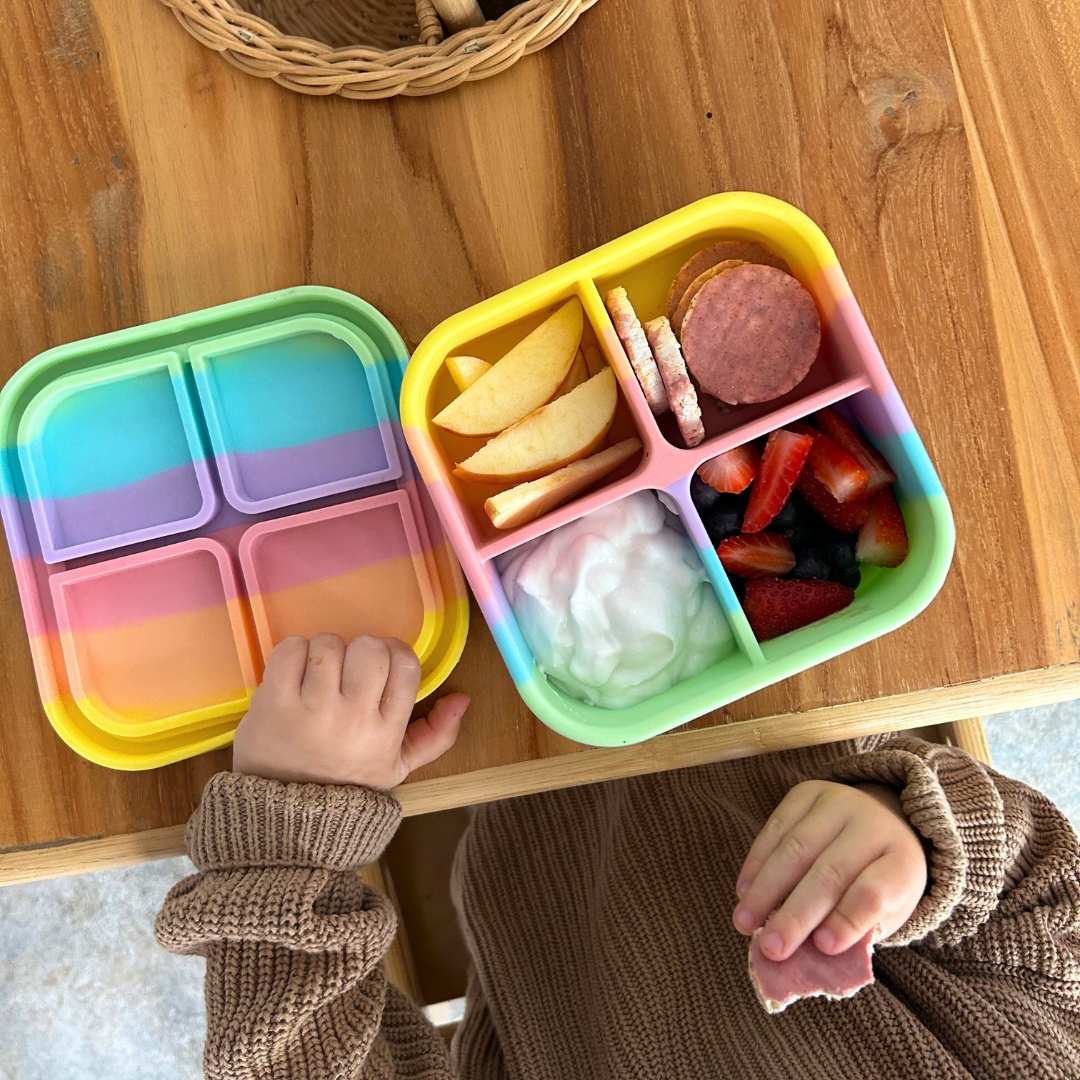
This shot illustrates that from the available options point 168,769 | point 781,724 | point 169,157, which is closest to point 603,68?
point 169,157

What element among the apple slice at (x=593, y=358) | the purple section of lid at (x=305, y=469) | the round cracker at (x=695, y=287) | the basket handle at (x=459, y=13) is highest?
the basket handle at (x=459, y=13)

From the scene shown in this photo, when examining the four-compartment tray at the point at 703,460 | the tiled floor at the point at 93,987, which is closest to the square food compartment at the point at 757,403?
the four-compartment tray at the point at 703,460

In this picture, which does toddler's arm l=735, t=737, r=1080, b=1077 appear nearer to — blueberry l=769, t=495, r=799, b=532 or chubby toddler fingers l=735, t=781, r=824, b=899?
chubby toddler fingers l=735, t=781, r=824, b=899

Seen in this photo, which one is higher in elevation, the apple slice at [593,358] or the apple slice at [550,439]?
the apple slice at [593,358]

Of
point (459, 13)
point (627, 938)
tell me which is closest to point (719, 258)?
point (459, 13)

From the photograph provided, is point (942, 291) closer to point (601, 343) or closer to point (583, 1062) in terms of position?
point (601, 343)

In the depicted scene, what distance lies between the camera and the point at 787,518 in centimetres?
71

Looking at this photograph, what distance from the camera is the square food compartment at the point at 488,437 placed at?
0.66m

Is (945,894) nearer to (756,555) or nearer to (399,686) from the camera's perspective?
(756,555)

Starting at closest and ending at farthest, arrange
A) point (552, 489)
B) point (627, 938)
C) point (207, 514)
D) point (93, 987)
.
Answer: point (552, 489)
point (207, 514)
point (627, 938)
point (93, 987)

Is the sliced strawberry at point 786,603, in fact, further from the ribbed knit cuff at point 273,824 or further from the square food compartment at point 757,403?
the ribbed knit cuff at point 273,824

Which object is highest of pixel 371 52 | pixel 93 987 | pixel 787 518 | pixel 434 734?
pixel 371 52

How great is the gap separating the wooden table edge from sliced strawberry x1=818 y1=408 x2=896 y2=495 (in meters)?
0.21

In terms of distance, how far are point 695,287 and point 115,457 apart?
549mm
